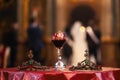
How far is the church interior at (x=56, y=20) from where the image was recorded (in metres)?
15.0

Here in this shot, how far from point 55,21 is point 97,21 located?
1553 millimetres

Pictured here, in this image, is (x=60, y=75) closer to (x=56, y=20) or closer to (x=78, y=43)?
(x=78, y=43)

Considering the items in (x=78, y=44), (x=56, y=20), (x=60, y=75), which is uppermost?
(x=56, y=20)

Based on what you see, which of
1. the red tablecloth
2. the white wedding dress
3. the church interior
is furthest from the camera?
the church interior

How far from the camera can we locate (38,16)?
15.4m

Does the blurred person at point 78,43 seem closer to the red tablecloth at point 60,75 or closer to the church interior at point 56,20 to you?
the church interior at point 56,20

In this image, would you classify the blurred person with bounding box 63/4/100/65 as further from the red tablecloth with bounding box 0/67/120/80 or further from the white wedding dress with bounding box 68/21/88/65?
the red tablecloth with bounding box 0/67/120/80

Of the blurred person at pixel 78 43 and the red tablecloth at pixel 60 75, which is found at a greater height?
the blurred person at pixel 78 43

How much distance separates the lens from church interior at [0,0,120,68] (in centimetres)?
1503

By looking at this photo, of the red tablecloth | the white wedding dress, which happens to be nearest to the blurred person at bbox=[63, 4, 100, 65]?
the white wedding dress

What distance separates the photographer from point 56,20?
15672 mm

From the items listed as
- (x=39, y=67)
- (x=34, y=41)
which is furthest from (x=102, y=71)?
(x=34, y=41)

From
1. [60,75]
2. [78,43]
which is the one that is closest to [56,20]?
[78,43]

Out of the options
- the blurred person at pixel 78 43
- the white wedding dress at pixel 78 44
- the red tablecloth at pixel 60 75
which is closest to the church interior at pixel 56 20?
the blurred person at pixel 78 43
